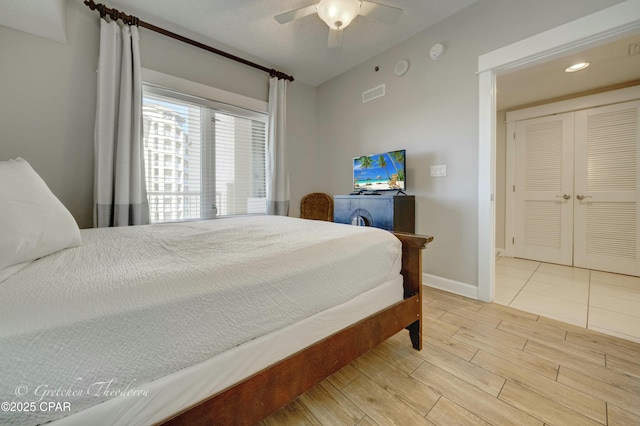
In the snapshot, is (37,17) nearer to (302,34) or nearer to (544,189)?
(302,34)

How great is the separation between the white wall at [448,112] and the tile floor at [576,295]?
1.76 ft

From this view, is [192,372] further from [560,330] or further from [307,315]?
[560,330]

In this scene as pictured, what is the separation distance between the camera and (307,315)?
99 cm

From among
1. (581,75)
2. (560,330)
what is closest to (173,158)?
(560,330)

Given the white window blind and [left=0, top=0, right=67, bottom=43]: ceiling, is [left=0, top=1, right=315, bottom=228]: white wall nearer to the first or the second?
[left=0, top=0, right=67, bottom=43]: ceiling

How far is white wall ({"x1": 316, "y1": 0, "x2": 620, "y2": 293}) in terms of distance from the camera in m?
2.06

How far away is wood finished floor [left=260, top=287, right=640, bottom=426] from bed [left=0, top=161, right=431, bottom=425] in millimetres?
228

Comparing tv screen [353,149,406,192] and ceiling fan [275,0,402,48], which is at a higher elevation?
ceiling fan [275,0,402,48]

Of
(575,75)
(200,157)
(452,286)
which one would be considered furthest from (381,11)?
(575,75)

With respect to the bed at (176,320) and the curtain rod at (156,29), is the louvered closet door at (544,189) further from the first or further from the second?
the curtain rod at (156,29)

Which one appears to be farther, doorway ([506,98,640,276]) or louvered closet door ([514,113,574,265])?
louvered closet door ([514,113,574,265])

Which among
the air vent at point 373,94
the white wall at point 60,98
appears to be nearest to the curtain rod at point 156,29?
the white wall at point 60,98

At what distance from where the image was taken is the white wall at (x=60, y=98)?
6.25ft

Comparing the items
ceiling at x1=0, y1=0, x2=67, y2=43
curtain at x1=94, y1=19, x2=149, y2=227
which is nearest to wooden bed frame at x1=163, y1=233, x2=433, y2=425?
curtain at x1=94, y1=19, x2=149, y2=227
